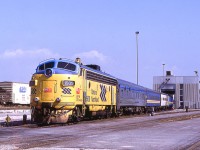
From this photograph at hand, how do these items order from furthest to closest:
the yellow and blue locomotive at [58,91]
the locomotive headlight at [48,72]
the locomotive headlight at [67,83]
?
the locomotive headlight at [48,72] < the locomotive headlight at [67,83] < the yellow and blue locomotive at [58,91]

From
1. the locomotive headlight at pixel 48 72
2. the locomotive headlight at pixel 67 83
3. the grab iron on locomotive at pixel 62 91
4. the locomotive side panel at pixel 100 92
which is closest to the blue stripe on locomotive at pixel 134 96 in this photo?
the locomotive side panel at pixel 100 92

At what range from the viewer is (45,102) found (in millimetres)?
22156

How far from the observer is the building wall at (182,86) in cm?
11612

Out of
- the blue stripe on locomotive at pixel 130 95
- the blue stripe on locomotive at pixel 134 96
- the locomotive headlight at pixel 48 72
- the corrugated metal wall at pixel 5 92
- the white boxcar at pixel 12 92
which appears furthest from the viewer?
the white boxcar at pixel 12 92

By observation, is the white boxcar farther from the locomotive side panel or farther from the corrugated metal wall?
the locomotive side panel

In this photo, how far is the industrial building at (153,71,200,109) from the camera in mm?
116188

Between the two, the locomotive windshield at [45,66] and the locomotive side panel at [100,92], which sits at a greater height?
the locomotive windshield at [45,66]

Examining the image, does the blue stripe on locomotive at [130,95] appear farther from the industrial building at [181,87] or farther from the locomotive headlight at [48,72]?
the industrial building at [181,87]

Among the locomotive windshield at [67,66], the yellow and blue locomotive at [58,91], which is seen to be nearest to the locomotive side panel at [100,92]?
the yellow and blue locomotive at [58,91]

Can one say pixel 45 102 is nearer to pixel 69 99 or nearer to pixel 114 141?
pixel 69 99

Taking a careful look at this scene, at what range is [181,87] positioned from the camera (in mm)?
116938

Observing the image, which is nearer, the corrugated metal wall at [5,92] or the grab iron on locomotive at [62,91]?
the grab iron on locomotive at [62,91]

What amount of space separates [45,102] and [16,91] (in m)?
44.8

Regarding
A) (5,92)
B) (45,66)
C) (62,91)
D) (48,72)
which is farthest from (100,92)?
(5,92)
